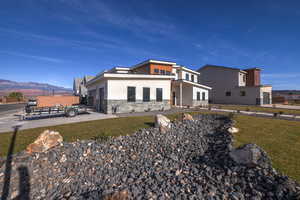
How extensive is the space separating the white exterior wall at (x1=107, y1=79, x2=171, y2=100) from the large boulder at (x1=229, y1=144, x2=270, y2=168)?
12.8 m

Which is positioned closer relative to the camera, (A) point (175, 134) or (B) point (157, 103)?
(A) point (175, 134)

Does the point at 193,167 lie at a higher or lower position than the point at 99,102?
lower

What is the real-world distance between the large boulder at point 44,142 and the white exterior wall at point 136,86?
28.7ft

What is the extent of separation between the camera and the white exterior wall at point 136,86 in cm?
1477

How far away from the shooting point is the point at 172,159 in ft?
16.7

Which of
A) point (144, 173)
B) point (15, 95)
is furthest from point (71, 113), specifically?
point (15, 95)

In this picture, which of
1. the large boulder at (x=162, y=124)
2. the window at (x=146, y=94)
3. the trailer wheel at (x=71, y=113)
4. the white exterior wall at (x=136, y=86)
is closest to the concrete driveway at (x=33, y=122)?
the trailer wheel at (x=71, y=113)

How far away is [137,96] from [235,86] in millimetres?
25172

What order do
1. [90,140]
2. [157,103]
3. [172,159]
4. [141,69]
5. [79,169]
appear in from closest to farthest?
[79,169], [172,159], [90,140], [157,103], [141,69]

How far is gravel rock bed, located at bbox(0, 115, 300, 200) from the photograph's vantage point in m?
3.35

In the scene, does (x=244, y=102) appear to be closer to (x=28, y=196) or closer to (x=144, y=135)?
(x=144, y=135)

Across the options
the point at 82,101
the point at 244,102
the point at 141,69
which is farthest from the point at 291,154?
the point at 82,101

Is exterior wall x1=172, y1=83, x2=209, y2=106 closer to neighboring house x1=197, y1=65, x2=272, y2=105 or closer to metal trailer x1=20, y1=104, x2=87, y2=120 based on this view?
neighboring house x1=197, y1=65, x2=272, y2=105

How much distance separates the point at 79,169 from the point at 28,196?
1.40 metres
